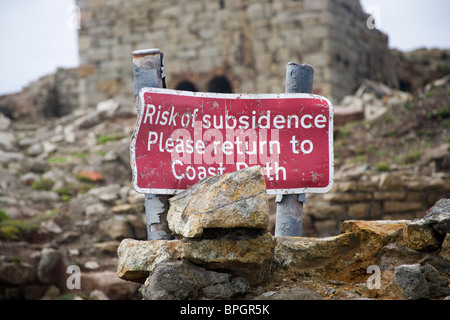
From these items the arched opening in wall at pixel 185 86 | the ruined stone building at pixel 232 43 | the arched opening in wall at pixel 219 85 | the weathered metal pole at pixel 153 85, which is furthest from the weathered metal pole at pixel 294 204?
the arched opening in wall at pixel 185 86

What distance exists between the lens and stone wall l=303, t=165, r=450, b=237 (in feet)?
24.5

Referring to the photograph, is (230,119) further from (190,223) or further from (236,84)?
(236,84)

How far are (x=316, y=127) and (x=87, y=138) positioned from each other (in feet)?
Answer: 29.0

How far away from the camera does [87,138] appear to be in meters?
11.7

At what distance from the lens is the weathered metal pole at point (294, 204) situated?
146 inches

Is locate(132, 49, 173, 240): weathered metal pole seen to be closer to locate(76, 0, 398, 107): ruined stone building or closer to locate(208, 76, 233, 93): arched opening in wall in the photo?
locate(76, 0, 398, 107): ruined stone building

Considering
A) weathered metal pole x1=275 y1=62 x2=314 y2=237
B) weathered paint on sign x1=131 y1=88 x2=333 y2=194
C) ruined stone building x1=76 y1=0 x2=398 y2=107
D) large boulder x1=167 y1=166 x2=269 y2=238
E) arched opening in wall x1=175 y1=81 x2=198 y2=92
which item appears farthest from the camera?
arched opening in wall x1=175 y1=81 x2=198 y2=92

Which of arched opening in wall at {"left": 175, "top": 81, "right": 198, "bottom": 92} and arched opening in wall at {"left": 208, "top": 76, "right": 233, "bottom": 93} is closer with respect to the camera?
arched opening in wall at {"left": 208, "top": 76, "right": 233, "bottom": 93}

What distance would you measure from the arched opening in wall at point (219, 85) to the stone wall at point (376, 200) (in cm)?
652

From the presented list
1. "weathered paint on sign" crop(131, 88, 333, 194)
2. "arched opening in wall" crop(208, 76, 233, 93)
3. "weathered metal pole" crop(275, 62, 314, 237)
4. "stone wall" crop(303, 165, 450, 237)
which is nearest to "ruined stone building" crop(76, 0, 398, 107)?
"arched opening in wall" crop(208, 76, 233, 93)

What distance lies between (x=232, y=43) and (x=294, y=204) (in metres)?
10.0

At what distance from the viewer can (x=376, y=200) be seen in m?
7.60

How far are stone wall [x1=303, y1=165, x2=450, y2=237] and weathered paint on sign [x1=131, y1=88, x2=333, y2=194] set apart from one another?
3.94m

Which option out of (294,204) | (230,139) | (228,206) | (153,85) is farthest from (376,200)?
(228,206)
